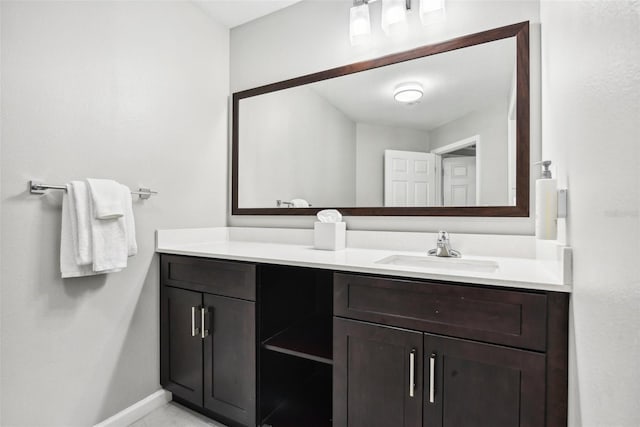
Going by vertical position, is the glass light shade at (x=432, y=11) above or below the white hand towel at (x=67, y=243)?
above

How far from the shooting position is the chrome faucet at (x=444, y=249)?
1428 millimetres

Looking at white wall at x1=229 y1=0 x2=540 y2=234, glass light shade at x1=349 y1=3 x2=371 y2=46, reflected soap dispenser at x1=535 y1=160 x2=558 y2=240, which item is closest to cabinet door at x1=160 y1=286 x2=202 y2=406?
white wall at x1=229 y1=0 x2=540 y2=234

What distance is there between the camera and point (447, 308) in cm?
103

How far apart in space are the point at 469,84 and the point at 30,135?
6.56ft

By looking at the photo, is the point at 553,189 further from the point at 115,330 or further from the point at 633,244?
the point at 115,330

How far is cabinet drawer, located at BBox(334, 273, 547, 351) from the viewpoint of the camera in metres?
0.92

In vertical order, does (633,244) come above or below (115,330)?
above

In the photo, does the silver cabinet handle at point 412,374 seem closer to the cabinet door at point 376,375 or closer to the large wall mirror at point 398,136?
the cabinet door at point 376,375

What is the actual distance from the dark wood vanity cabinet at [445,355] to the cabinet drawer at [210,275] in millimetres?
454

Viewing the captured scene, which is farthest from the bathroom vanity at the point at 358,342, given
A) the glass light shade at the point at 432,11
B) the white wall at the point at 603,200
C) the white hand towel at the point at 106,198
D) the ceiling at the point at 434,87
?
the glass light shade at the point at 432,11

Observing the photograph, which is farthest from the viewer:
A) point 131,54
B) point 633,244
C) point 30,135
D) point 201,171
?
point 201,171

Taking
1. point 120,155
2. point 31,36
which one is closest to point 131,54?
point 31,36

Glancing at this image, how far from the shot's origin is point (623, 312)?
1.44ft

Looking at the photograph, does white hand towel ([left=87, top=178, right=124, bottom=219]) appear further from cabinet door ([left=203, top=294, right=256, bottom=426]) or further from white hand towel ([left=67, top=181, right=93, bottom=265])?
cabinet door ([left=203, top=294, right=256, bottom=426])
